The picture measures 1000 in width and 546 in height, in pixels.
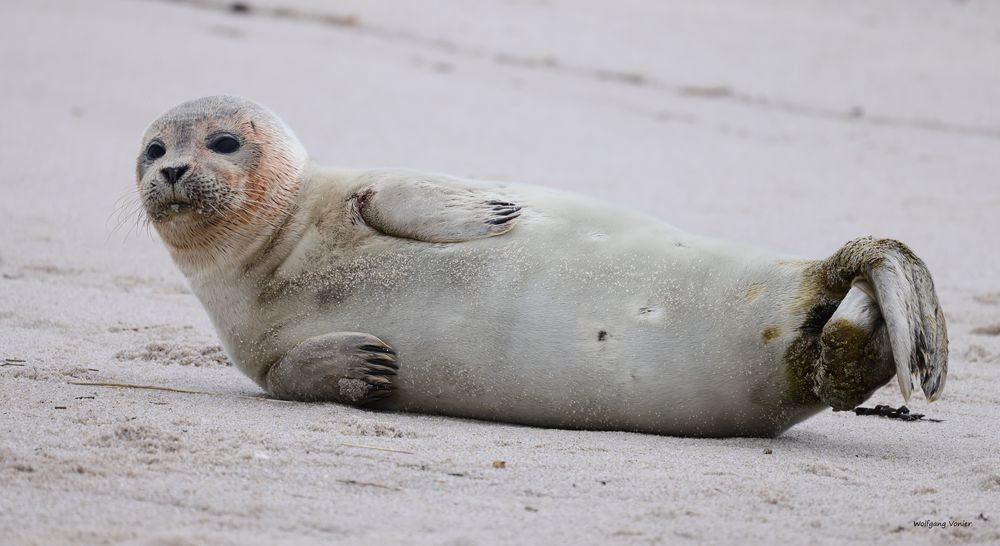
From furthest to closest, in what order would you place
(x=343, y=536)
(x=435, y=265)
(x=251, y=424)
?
(x=435, y=265), (x=251, y=424), (x=343, y=536)

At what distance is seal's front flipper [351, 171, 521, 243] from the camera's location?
12.6 feet

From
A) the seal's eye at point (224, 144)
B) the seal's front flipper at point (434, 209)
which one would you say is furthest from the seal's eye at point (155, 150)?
the seal's front flipper at point (434, 209)

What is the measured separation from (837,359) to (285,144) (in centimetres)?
192

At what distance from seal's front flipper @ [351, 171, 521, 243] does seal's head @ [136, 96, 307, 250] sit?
0.32m

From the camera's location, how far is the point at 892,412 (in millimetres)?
4074

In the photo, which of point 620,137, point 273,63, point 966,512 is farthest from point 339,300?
point 273,63

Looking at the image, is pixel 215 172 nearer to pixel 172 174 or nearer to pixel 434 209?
pixel 172 174

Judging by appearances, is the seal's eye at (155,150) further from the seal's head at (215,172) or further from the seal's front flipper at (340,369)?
the seal's front flipper at (340,369)

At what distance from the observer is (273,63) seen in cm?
1030

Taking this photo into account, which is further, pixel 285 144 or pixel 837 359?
pixel 285 144

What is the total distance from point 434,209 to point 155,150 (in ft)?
3.14

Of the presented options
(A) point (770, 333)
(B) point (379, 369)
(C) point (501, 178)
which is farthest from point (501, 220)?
(C) point (501, 178)

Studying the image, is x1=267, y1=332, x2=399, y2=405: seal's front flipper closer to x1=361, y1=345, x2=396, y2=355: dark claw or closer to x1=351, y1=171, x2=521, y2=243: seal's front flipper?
x1=361, y1=345, x2=396, y2=355: dark claw

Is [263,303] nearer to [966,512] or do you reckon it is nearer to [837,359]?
[837,359]
